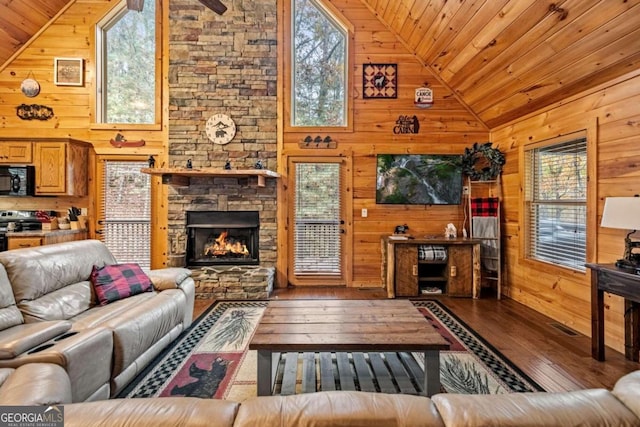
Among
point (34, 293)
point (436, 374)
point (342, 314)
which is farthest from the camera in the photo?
point (342, 314)

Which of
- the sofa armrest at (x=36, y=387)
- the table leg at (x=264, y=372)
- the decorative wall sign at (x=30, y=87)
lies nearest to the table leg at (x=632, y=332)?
the table leg at (x=264, y=372)

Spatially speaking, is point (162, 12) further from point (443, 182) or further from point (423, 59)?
point (443, 182)

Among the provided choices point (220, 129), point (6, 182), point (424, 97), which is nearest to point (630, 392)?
point (424, 97)

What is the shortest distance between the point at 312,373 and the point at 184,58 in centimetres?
508

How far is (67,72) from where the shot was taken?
5035 millimetres

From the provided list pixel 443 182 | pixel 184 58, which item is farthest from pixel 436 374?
pixel 184 58

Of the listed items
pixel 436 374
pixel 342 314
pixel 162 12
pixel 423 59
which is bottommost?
pixel 436 374

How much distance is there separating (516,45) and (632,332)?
3.06 meters

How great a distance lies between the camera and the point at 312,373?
2.49 metres

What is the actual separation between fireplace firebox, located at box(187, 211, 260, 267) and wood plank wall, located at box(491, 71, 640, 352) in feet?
13.2

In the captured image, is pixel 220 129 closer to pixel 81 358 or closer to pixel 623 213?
pixel 81 358

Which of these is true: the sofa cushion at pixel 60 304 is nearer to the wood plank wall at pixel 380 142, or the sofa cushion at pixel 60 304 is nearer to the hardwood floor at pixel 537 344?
the hardwood floor at pixel 537 344

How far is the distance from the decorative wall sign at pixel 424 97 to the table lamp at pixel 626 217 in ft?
9.99

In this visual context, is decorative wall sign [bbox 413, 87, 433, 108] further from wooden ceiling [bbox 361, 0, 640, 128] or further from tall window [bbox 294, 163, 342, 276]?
tall window [bbox 294, 163, 342, 276]
